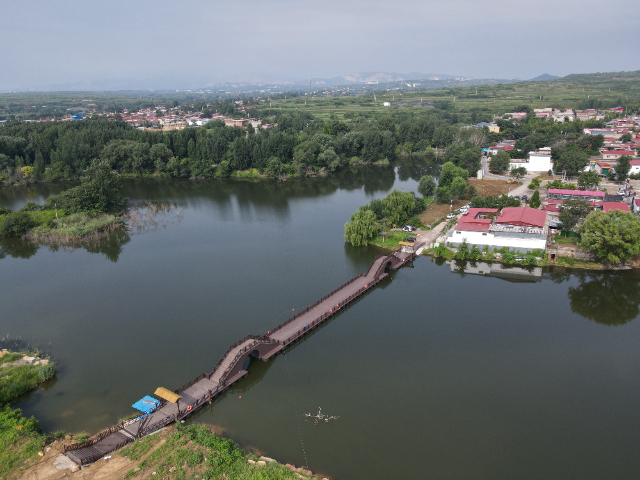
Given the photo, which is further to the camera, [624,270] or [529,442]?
[624,270]

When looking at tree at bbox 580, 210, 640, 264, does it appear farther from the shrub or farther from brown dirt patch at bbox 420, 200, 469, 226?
the shrub

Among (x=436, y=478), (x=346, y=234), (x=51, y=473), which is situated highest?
(x=346, y=234)

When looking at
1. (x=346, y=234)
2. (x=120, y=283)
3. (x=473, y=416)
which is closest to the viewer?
(x=473, y=416)

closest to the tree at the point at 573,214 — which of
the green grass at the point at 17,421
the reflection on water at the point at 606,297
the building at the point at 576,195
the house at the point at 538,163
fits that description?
the reflection on water at the point at 606,297

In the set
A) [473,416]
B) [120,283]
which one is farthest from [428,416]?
[120,283]

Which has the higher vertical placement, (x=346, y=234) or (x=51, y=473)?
(x=346, y=234)

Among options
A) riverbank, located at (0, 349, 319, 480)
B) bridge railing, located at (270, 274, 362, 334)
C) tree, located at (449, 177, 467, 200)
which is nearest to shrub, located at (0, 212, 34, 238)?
riverbank, located at (0, 349, 319, 480)

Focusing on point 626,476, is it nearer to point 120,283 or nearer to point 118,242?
point 120,283

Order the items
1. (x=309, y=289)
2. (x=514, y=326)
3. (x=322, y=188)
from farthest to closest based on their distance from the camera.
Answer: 1. (x=322, y=188)
2. (x=309, y=289)
3. (x=514, y=326)
